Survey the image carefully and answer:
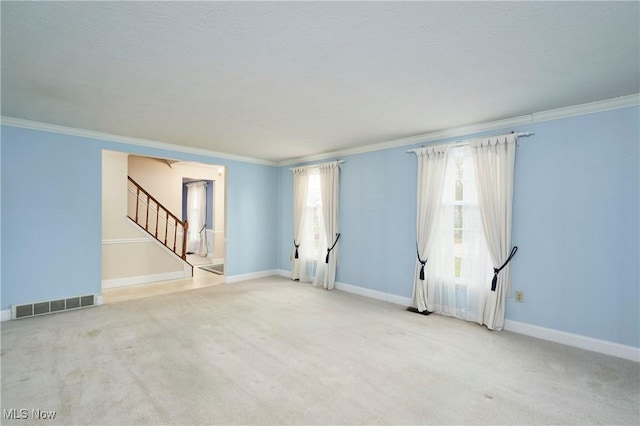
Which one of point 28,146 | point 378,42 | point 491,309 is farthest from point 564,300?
point 28,146

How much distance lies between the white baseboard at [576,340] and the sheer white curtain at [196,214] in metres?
8.86

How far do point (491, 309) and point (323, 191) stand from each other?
10.7ft

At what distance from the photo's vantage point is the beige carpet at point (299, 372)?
2115 mm

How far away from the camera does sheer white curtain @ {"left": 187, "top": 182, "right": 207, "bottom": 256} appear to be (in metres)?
10.2

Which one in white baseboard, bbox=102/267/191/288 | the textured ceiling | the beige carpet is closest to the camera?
the textured ceiling

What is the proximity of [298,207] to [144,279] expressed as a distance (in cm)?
336

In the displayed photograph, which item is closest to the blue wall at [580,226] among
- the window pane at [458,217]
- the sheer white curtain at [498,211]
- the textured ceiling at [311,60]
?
the sheer white curtain at [498,211]

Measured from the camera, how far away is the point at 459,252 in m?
4.07

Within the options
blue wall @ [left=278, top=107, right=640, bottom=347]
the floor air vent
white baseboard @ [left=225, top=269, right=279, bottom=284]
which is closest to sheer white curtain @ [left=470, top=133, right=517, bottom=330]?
blue wall @ [left=278, top=107, right=640, bottom=347]

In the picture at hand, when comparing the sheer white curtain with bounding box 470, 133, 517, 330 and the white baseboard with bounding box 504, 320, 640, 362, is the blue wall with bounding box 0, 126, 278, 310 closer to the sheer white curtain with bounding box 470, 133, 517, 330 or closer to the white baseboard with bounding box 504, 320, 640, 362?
the sheer white curtain with bounding box 470, 133, 517, 330

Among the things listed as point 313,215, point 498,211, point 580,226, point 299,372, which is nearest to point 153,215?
point 313,215

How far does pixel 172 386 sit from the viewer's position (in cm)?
240

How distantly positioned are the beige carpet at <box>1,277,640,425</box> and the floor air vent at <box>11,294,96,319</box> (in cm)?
16

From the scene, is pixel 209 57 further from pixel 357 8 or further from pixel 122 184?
pixel 122 184
